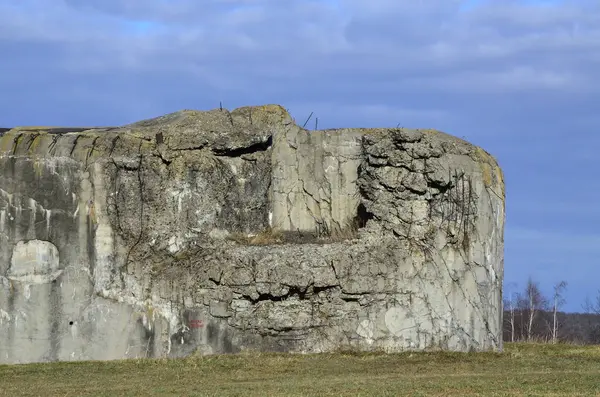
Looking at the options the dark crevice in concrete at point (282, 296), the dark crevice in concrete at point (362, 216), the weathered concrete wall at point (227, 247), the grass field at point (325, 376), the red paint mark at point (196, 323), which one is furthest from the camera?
the dark crevice in concrete at point (362, 216)

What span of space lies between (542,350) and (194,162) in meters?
8.05

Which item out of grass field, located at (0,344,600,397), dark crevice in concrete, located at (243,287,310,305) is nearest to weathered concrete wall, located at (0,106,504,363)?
dark crevice in concrete, located at (243,287,310,305)

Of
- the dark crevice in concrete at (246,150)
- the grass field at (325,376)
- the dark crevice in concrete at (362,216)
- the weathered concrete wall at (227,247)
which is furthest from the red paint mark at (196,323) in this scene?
the dark crevice in concrete at (362,216)

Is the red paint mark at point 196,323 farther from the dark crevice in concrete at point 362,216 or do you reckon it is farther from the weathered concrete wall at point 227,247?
the dark crevice in concrete at point 362,216

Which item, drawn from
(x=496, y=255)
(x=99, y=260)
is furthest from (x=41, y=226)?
(x=496, y=255)

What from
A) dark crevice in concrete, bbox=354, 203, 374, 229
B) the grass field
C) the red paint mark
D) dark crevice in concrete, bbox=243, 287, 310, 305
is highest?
dark crevice in concrete, bbox=354, 203, 374, 229

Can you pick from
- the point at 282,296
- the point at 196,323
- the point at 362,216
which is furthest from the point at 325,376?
the point at 362,216

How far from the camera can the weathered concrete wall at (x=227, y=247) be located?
81.9 ft

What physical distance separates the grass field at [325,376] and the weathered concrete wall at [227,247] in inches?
32.4

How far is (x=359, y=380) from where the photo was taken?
2103 cm

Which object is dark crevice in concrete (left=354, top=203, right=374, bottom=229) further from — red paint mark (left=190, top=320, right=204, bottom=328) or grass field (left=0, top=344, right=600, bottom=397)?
red paint mark (left=190, top=320, right=204, bottom=328)

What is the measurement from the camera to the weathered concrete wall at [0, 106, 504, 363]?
25.0 m

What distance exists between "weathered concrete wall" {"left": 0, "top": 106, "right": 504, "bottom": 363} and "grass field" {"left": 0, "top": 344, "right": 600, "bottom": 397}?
823mm

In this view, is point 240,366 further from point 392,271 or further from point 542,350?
point 542,350
